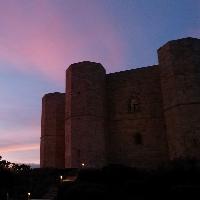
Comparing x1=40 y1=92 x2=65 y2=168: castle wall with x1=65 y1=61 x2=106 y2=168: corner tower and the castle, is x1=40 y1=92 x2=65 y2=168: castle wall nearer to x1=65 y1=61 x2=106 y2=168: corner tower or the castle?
the castle

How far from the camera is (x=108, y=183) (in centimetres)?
1677

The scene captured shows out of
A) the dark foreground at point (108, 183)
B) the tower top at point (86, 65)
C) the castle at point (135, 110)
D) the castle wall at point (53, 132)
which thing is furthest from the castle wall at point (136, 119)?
the castle wall at point (53, 132)

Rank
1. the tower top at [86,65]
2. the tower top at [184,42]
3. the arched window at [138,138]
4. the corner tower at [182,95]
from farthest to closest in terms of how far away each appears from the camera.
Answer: the tower top at [86,65], the arched window at [138,138], the tower top at [184,42], the corner tower at [182,95]

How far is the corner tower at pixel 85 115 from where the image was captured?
24484 mm

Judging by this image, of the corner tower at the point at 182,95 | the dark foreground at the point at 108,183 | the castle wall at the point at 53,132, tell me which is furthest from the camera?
the castle wall at the point at 53,132

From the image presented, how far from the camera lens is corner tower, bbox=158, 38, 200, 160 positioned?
22.0 m

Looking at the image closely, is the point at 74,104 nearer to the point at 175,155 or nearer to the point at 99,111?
the point at 99,111

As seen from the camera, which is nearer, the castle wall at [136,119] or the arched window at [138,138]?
the castle wall at [136,119]

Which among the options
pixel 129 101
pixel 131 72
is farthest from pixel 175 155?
pixel 131 72

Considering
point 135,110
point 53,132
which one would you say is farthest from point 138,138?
point 53,132

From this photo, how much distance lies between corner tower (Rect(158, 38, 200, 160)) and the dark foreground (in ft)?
6.54

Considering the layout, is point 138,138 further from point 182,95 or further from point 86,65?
point 86,65

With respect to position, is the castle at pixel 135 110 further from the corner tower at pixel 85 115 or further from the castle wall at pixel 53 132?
the castle wall at pixel 53 132

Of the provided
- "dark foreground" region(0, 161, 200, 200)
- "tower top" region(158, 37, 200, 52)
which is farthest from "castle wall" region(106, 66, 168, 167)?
"dark foreground" region(0, 161, 200, 200)
